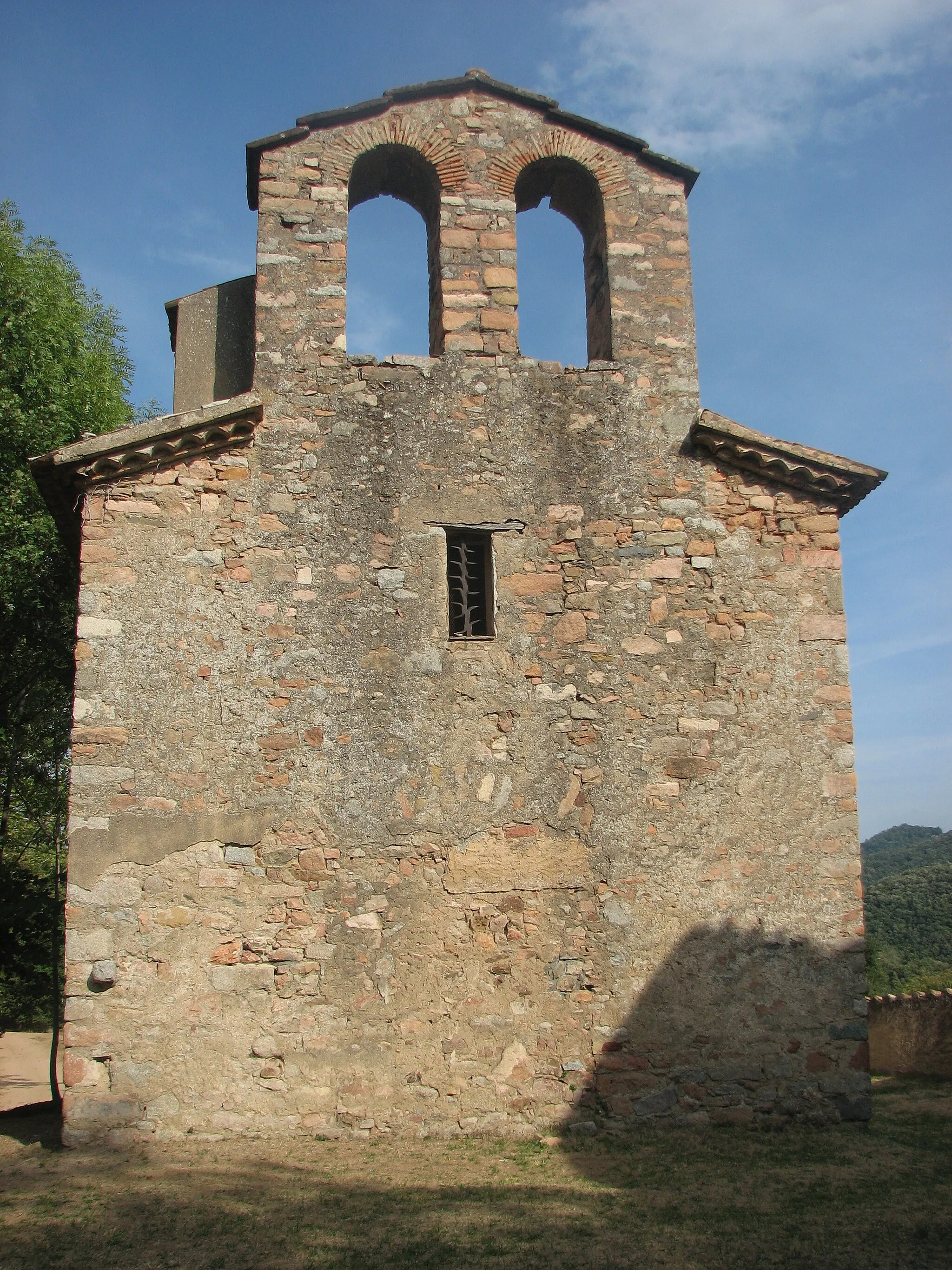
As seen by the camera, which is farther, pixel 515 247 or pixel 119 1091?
pixel 515 247

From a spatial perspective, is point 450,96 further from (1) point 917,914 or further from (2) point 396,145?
(1) point 917,914

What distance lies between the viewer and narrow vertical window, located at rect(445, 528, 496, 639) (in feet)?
23.5

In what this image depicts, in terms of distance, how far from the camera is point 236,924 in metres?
6.30

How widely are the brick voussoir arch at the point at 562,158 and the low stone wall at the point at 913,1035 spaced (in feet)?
29.5

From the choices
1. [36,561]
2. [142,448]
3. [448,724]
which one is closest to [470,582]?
[448,724]

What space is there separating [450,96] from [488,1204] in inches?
310

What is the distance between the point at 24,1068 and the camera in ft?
49.5

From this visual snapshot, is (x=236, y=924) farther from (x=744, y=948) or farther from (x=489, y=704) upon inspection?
(x=744, y=948)

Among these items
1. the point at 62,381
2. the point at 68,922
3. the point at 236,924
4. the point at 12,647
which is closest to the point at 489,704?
the point at 236,924

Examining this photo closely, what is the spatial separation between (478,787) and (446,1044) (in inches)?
64.9

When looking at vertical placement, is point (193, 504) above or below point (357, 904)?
above

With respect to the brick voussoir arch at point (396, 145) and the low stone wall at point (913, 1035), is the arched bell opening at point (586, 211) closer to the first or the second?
the brick voussoir arch at point (396, 145)

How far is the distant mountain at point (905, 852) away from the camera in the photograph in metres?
38.7

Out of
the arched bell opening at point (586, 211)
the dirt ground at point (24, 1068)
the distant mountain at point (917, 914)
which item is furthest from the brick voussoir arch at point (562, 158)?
the distant mountain at point (917, 914)
